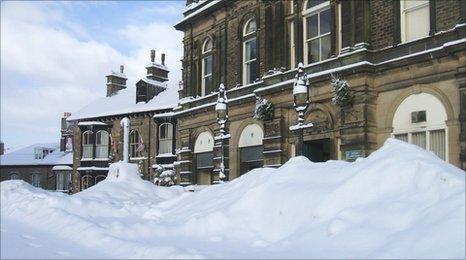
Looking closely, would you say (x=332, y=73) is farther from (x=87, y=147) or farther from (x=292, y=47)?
(x=87, y=147)

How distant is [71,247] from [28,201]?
496 cm

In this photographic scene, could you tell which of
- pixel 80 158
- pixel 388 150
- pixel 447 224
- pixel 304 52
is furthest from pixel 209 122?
pixel 80 158

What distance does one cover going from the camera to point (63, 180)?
2069 inches

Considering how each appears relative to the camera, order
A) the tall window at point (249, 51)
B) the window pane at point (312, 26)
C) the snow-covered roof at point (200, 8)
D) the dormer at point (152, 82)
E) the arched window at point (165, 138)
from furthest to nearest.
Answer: the dormer at point (152, 82)
the arched window at point (165, 138)
the snow-covered roof at point (200, 8)
the tall window at point (249, 51)
the window pane at point (312, 26)

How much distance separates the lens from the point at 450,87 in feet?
50.4

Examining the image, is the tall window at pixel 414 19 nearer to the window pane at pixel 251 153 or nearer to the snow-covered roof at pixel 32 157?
the window pane at pixel 251 153

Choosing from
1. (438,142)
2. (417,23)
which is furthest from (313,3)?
(438,142)

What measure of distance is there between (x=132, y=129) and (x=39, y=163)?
20.4 metres

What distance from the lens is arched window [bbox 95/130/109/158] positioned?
44625 mm

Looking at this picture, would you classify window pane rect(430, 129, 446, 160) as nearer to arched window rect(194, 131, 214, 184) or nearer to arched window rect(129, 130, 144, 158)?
arched window rect(194, 131, 214, 184)

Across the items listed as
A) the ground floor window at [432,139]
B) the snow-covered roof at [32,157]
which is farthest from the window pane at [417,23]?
the snow-covered roof at [32,157]

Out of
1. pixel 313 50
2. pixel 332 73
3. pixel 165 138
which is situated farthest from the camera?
pixel 165 138

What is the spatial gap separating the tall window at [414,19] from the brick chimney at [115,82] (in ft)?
118

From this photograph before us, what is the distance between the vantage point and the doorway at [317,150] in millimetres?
20250
